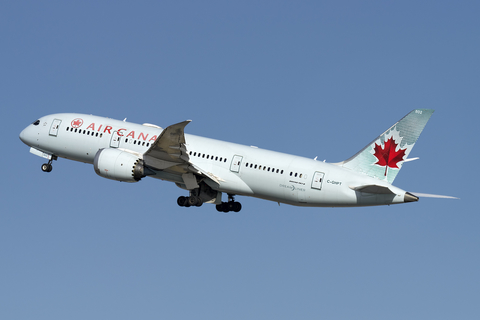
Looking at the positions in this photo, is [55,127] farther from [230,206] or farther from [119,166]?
[230,206]

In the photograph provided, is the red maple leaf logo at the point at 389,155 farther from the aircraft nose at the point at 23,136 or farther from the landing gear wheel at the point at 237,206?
the aircraft nose at the point at 23,136

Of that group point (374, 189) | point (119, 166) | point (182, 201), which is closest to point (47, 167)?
point (119, 166)

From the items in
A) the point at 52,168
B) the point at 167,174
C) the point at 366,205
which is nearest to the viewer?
the point at 366,205

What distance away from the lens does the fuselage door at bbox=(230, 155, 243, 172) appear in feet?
153

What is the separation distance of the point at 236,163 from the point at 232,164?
0.98 ft

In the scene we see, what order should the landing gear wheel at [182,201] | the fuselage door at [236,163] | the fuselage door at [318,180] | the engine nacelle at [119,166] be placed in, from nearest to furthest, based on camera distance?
1. the fuselage door at [318,180]
2. the engine nacelle at [119,166]
3. the fuselage door at [236,163]
4. the landing gear wheel at [182,201]

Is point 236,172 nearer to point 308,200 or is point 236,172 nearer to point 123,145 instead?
point 308,200

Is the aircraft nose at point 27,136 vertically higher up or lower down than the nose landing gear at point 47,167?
higher up

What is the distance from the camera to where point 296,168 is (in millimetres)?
45250

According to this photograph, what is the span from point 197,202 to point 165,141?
616cm

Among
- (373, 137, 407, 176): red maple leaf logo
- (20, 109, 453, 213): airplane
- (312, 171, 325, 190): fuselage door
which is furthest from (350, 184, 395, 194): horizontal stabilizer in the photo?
(312, 171, 325, 190): fuselage door

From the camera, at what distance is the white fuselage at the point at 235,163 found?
44156mm

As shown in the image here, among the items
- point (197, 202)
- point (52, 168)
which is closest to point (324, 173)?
point (197, 202)

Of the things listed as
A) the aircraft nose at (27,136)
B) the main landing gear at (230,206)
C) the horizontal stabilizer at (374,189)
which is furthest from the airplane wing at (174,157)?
the aircraft nose at (27,136)
